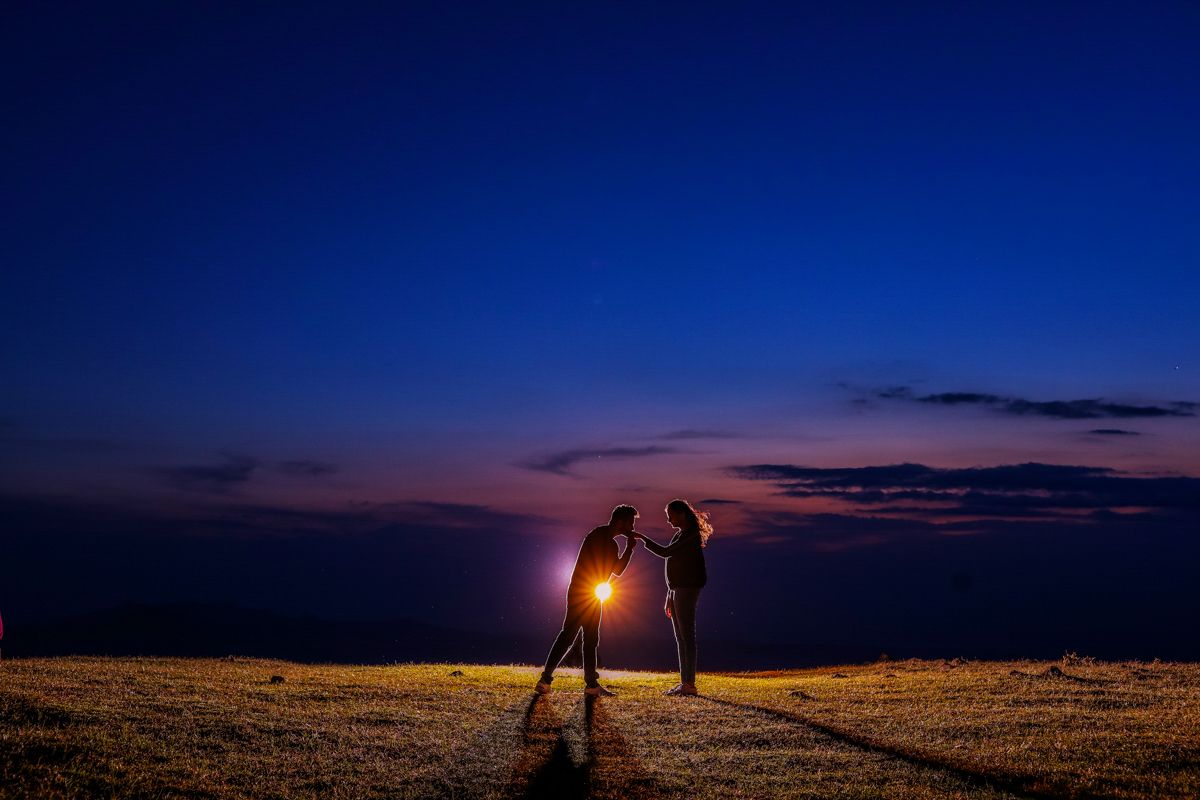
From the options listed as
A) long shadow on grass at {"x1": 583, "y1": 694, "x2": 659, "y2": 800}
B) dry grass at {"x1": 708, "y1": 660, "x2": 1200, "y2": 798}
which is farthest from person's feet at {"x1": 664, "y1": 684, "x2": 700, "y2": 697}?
long shadow on grass at {"x1": 583, "y1": 694, "x2": 659, "y2": 800}

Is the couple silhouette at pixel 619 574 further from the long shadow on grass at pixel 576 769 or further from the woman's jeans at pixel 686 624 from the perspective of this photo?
the long shadow on grass at pixel 576 769

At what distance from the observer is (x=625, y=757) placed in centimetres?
830

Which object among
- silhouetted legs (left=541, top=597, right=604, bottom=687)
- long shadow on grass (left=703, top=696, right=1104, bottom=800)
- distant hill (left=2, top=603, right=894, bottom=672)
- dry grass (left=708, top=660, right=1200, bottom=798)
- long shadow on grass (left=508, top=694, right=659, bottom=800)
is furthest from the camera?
distant hill (left=2, top=603, right=894, bottom=672)

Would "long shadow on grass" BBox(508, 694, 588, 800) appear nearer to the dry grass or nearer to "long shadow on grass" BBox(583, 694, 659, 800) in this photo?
"long shadow on grass" BBox(583, 694, 659, 800)

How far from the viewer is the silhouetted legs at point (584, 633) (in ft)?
38.3

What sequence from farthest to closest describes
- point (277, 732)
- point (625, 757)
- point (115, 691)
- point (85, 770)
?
1. point (115, 691)
2. point (277, 732)
3. point (625, 757)
4. point (85, 770)

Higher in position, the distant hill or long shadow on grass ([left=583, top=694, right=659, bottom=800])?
long shadow on grass ([left=583, top=694, right=659, bottom=800])

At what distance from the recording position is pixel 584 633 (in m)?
11.9

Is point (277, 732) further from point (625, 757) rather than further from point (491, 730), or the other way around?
point (625, 757)

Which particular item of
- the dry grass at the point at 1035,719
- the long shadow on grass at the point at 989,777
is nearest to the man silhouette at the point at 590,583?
the dry grass at the point at 1035,719

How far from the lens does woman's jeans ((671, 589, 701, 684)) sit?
12.2 metres

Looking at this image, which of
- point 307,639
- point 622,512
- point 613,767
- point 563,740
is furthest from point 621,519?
point 307,639

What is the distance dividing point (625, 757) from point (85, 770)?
5.00 meters

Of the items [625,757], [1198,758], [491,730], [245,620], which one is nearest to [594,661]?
[491,730]
